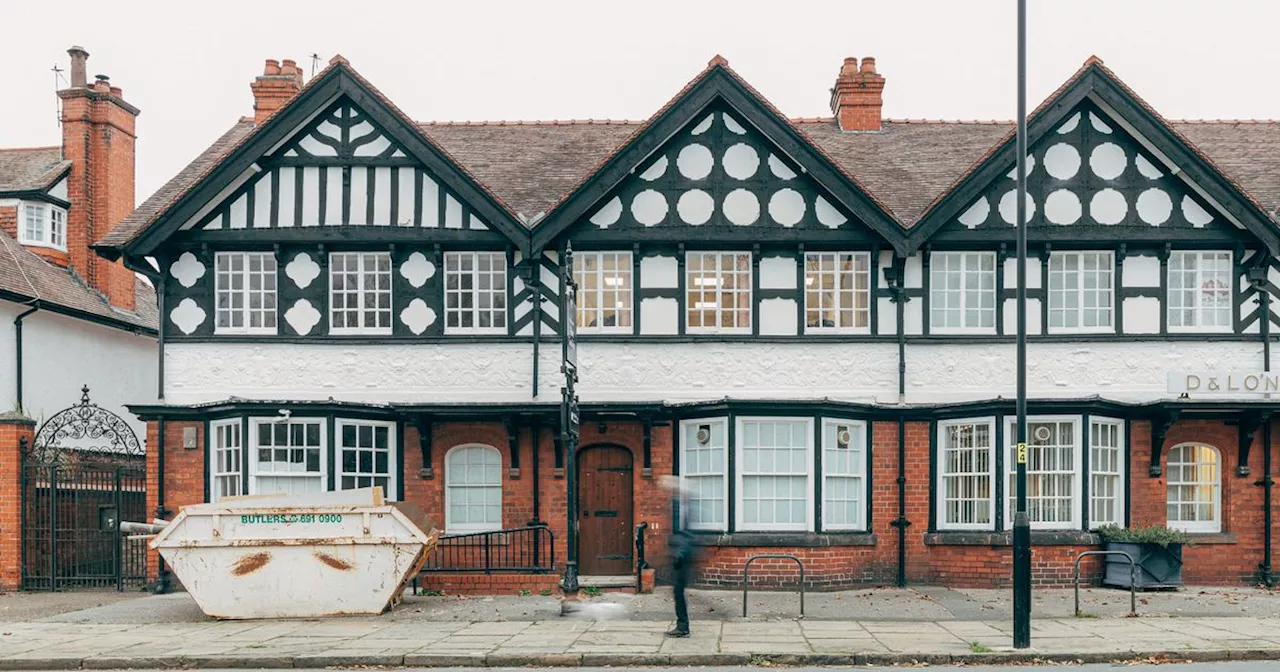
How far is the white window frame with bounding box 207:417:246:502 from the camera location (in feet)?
65.6

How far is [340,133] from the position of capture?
20406mm

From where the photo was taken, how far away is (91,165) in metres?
27.4

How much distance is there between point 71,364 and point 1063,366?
65.0 ft

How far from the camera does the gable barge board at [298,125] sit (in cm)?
1983

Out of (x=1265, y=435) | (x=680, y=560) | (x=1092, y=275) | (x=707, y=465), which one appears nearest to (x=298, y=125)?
(x=707, y=465)

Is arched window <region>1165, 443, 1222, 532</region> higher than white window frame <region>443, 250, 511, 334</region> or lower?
lower

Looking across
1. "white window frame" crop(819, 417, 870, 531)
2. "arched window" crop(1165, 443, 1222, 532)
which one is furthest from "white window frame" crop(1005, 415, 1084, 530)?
"white window frame" crop(819, 417, 870, 531)

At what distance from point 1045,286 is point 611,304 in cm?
723

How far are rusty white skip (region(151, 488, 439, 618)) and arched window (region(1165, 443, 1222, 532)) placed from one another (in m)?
12.3

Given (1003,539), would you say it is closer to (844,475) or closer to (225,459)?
(844,475)

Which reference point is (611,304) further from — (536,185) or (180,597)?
(180,597)

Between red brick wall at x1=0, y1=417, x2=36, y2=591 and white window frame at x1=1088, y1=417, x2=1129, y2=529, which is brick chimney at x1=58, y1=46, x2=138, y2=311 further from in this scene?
white window frame at x1=1088, y1=417, x2=1129, y2=529

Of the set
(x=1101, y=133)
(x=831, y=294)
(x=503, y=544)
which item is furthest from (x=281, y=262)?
(x=1101, y=133)

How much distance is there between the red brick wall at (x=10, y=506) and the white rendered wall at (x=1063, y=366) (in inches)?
579
